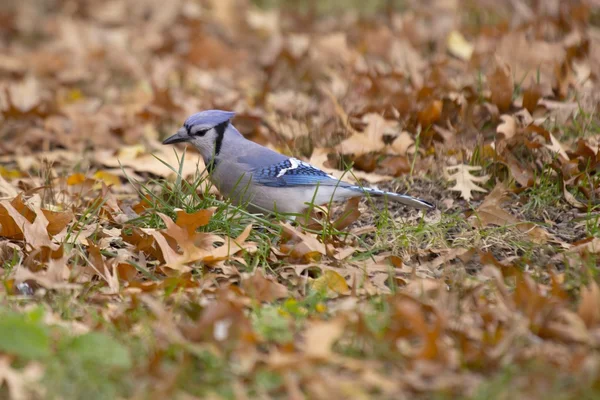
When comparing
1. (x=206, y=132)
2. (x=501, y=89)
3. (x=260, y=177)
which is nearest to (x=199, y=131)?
(x=206, y=132)

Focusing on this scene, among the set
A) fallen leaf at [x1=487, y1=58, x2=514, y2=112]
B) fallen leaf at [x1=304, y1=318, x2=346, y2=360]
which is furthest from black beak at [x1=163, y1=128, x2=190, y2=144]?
fallen leaf at [x1=304, y1=318, x2=346, y2=360]

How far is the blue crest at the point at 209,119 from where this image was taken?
4227 mm

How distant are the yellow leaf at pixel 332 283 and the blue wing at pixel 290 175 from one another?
76 centimetres

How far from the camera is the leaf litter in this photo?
2.48m

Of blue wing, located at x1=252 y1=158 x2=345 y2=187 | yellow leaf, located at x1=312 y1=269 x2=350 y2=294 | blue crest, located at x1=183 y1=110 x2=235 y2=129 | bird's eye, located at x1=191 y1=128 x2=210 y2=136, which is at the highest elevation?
blue crest, located at x1=183 y1=110 x2=235 y2=129

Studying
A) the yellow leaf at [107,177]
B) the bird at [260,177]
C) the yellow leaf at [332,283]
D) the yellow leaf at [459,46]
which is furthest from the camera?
the yellow leaf at [459,46]

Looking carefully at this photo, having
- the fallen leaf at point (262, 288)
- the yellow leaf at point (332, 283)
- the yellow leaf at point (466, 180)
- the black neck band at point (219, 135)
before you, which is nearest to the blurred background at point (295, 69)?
the yellow leaf at point (466, 180)

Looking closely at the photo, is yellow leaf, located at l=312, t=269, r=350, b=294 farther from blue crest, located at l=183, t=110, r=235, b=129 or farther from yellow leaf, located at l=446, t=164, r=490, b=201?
blue crest, located at l=183, t=110, r=235, b=129

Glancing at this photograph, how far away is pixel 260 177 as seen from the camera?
13.4 feet

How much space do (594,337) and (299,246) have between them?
4.58ft

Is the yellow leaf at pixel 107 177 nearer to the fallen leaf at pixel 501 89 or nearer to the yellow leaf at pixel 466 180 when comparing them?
the yellow leaf at pixel 466 180

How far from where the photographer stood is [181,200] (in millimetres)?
3812

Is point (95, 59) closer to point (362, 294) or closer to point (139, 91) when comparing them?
point (139, 91)

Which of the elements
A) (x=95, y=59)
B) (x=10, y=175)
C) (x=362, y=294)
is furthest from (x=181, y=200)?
(x=95, y=59)
